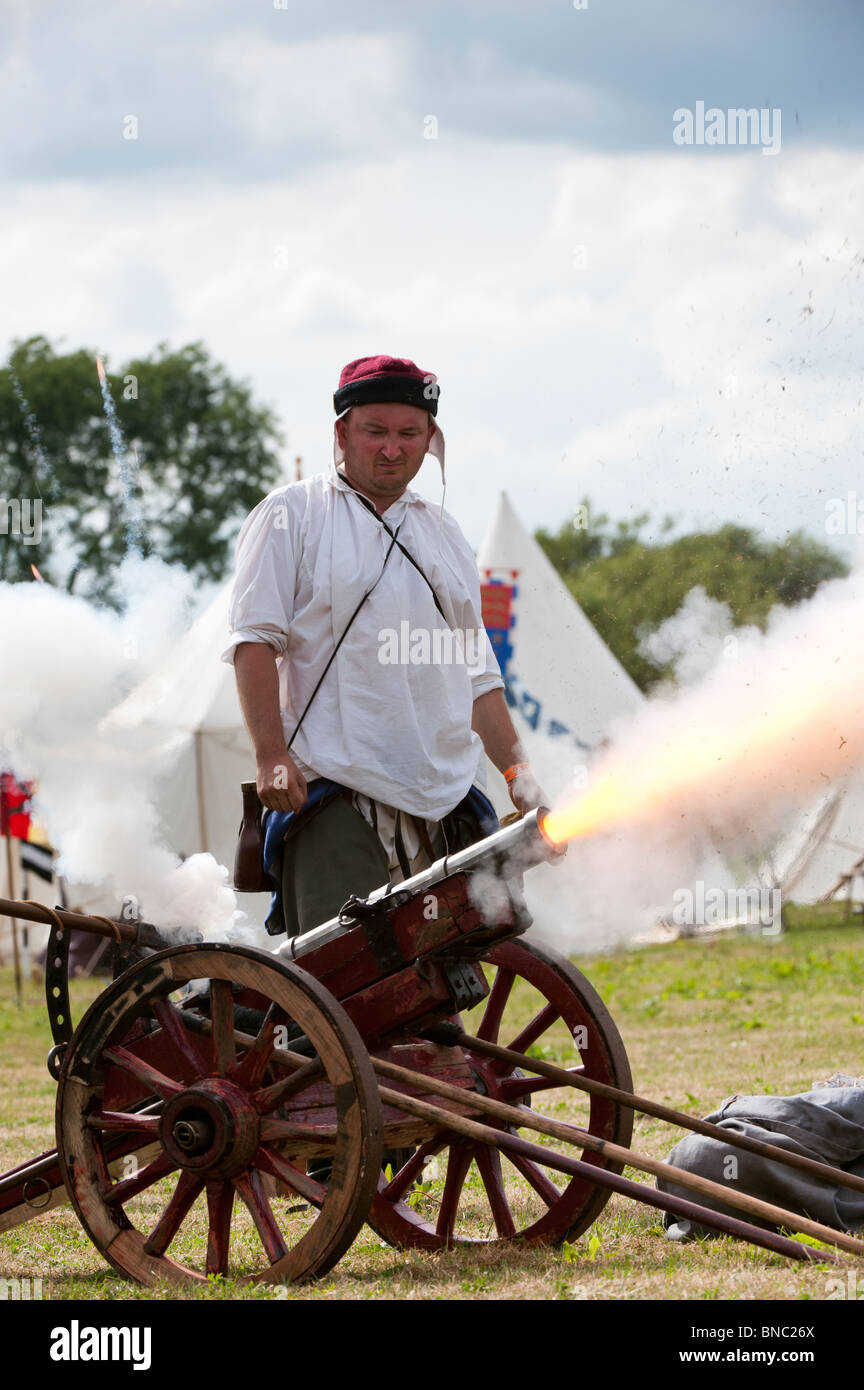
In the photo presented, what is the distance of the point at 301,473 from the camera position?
40.9 feet

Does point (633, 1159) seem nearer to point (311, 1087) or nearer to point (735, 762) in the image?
point (311, 1087)

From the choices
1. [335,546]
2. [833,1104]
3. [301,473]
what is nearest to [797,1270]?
[833,1104]

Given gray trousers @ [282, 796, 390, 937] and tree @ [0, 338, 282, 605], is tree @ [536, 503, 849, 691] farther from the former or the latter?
tree @ [0, 338, 282, 605]

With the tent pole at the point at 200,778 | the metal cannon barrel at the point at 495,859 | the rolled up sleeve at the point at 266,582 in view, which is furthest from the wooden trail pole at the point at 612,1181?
the tent pole at the point at 200,778

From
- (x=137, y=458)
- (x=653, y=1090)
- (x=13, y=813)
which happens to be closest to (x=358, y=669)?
(x=653, y=1090)

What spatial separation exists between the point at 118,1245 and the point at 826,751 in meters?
1.92

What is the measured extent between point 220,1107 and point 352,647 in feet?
3.66

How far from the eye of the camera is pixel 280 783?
350 cm

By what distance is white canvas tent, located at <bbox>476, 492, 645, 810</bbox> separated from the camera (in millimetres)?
12922

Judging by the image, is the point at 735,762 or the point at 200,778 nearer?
the point at 735,762

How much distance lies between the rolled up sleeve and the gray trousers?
427 mm

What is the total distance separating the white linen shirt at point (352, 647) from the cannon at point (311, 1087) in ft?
1.34

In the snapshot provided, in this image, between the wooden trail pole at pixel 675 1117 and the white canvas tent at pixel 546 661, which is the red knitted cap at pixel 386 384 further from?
the white canvas tent at pixel 546 661
